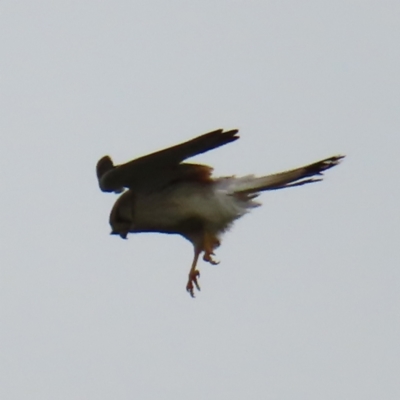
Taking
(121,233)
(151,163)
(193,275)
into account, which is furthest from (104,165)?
(193,275)

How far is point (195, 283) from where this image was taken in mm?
11438

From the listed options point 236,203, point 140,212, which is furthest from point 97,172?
point 236,203

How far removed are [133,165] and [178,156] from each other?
1.40ft

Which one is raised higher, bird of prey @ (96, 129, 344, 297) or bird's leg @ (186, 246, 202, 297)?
bird of prey @ (96, 129, 344, 297)

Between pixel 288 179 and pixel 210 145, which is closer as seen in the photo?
pixel 210 145

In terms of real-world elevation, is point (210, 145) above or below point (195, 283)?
above

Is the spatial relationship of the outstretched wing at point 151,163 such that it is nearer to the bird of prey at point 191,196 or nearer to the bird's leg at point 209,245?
the bird of prey at point 191,196

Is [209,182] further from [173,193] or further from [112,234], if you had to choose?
[112,234]

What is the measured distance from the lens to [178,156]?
433 inches

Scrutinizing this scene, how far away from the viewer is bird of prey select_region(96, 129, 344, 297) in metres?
11.4

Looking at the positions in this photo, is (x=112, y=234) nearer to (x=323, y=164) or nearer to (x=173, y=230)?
(x=173, y=230)

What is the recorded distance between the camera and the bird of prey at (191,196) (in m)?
11.4

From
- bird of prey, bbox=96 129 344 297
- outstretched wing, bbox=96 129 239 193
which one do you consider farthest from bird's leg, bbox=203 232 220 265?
outstretched wing, bbox=96 129 239 193

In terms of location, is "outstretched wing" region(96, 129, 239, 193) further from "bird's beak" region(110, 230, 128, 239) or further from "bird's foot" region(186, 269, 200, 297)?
"bird's foot" region(186, 269, 200, 297)
